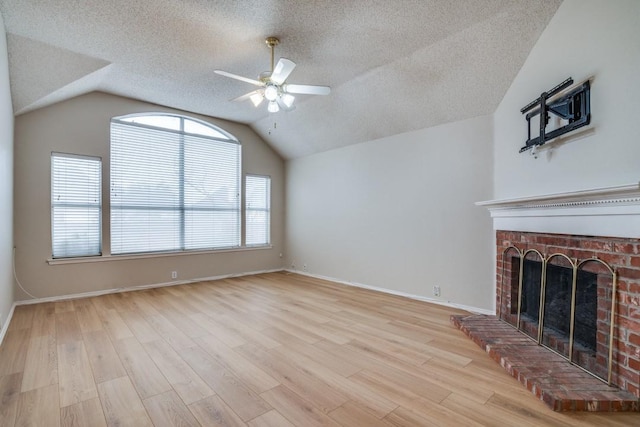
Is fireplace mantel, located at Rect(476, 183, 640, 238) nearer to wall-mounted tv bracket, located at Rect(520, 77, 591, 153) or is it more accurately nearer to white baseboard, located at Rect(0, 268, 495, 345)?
wall-mounted tv bracket, located at Rect(520, 77, 591, 153)

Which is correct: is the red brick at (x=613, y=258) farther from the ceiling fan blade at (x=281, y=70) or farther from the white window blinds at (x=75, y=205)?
the white window blinds at (x=75, y=205)

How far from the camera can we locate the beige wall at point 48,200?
12.8ft

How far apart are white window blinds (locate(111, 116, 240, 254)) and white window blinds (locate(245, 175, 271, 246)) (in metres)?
0.25

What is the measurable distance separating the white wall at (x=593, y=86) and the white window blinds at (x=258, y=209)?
471 cm

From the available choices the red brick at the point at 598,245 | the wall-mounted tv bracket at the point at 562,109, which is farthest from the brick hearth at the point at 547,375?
the wall-mounted tv bracket at the point at 562,109

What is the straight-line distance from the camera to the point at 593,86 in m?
2.14

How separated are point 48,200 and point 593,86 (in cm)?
605

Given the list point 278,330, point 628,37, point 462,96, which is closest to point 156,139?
point 278,330

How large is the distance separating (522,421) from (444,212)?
2.65 meters

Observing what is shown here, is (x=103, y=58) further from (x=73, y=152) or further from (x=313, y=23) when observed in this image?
(x=313, y=23)

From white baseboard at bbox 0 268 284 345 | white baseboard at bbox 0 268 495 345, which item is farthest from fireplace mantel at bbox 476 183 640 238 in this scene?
white baseboard at bbox 0 268 284 345

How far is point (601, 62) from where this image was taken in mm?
2088

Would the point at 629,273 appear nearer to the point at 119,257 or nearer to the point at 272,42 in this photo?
the point at 272,42

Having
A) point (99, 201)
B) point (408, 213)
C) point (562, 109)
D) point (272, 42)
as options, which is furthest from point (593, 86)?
point (99, 201)
